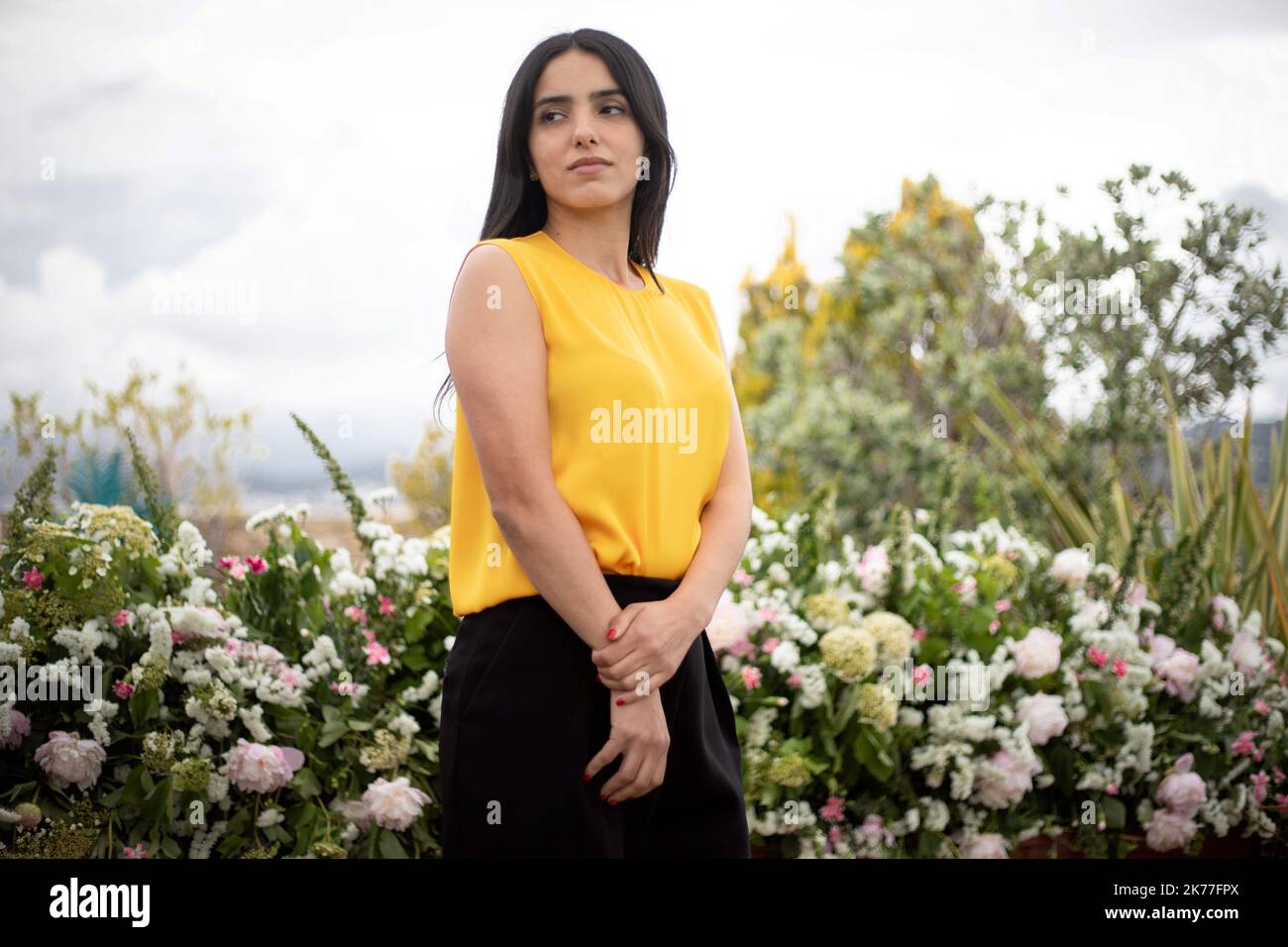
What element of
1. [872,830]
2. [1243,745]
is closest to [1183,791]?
[1243,745]

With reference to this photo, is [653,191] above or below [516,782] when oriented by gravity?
above

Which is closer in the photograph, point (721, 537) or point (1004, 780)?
point (721, 537)

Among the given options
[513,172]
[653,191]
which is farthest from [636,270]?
[513,172]

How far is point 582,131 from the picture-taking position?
144cm

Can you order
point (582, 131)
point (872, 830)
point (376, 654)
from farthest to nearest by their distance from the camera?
point (872, 830), point (376, 654), point (582, 131)

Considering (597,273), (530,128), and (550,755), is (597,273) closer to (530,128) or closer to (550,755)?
(530,128)

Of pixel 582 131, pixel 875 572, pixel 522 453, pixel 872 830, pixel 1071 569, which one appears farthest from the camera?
pixel 1071 569

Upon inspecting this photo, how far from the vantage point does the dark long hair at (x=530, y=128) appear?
1483 mm

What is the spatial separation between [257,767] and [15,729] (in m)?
0.43

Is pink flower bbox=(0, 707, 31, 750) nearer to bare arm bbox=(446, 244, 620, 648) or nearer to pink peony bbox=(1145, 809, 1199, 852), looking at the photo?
bare arm bbox=(446, 244, 620, 648)
